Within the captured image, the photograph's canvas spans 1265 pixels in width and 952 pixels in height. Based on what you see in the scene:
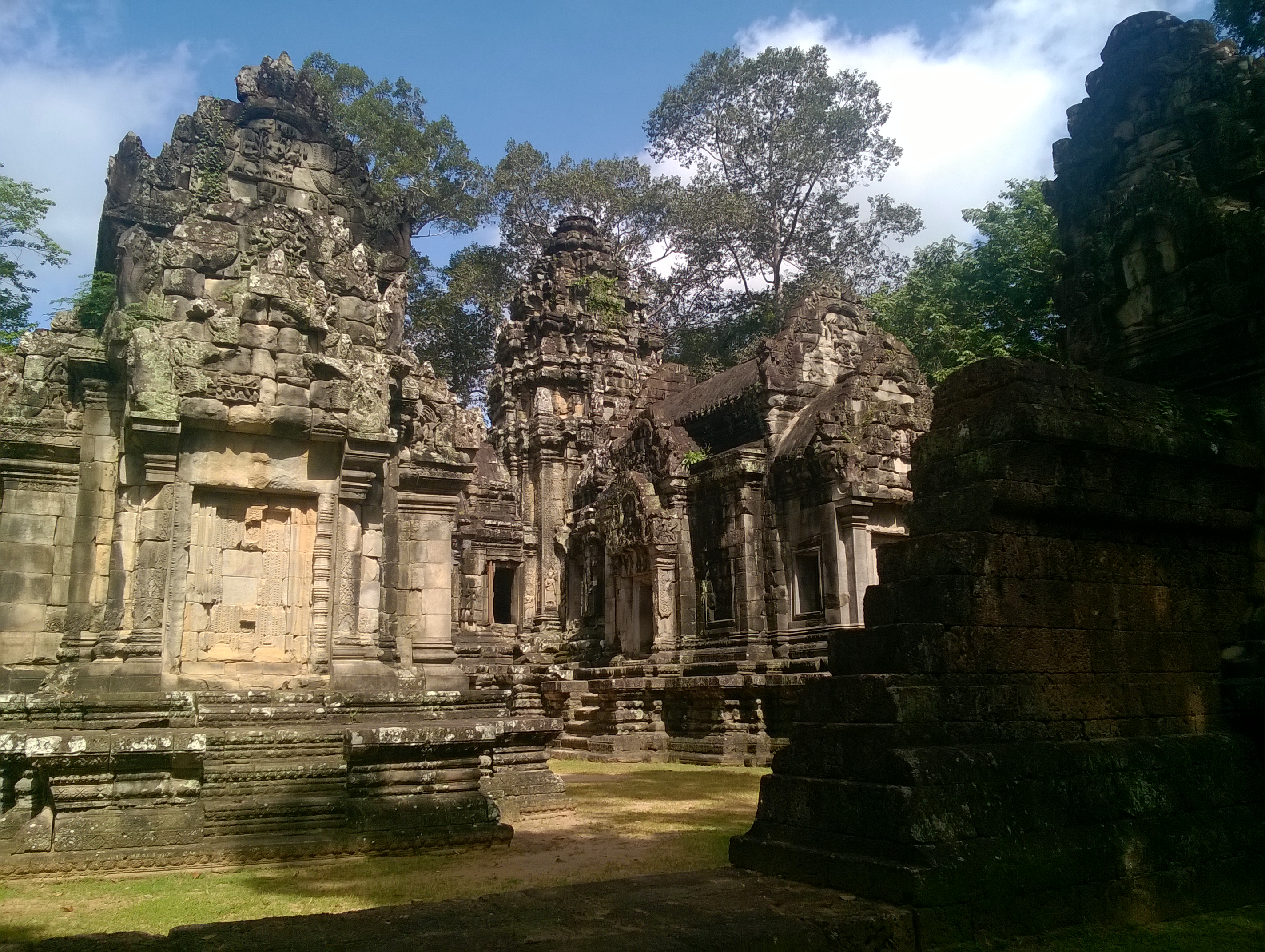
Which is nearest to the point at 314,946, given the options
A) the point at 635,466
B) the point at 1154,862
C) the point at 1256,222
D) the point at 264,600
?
the point at 1154,862

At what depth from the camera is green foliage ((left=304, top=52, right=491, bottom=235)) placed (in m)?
35.9

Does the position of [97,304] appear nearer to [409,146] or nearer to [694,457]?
[694,457]

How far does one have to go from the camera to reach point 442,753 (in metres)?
8.65

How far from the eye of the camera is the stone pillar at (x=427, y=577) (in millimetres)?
12102

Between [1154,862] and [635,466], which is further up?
[635,466]

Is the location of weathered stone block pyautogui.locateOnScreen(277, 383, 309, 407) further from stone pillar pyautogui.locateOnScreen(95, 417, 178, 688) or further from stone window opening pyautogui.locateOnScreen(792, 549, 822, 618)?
stone window opening pyautogui.locateOnScreen(792, 549, 822, 618)

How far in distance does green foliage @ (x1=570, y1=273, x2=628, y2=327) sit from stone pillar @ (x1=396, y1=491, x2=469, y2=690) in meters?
19.4

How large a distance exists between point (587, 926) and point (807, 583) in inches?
583

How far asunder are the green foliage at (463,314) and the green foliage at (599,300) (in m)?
7.63

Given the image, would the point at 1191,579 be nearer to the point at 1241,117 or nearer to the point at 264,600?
the point at 1241,117

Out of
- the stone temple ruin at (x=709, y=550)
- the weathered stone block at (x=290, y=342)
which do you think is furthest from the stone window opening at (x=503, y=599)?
the weathered stone block at (x=290, y=342)

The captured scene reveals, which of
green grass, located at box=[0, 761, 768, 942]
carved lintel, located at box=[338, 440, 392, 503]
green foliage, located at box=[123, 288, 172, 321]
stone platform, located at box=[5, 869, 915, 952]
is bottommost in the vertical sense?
green grass, located at box=[0, 761, 768, 942]

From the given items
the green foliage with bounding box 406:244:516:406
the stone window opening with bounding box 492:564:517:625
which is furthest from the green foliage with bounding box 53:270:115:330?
the green foliage with bounding box 406:244:516:406

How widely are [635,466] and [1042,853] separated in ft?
59.1
